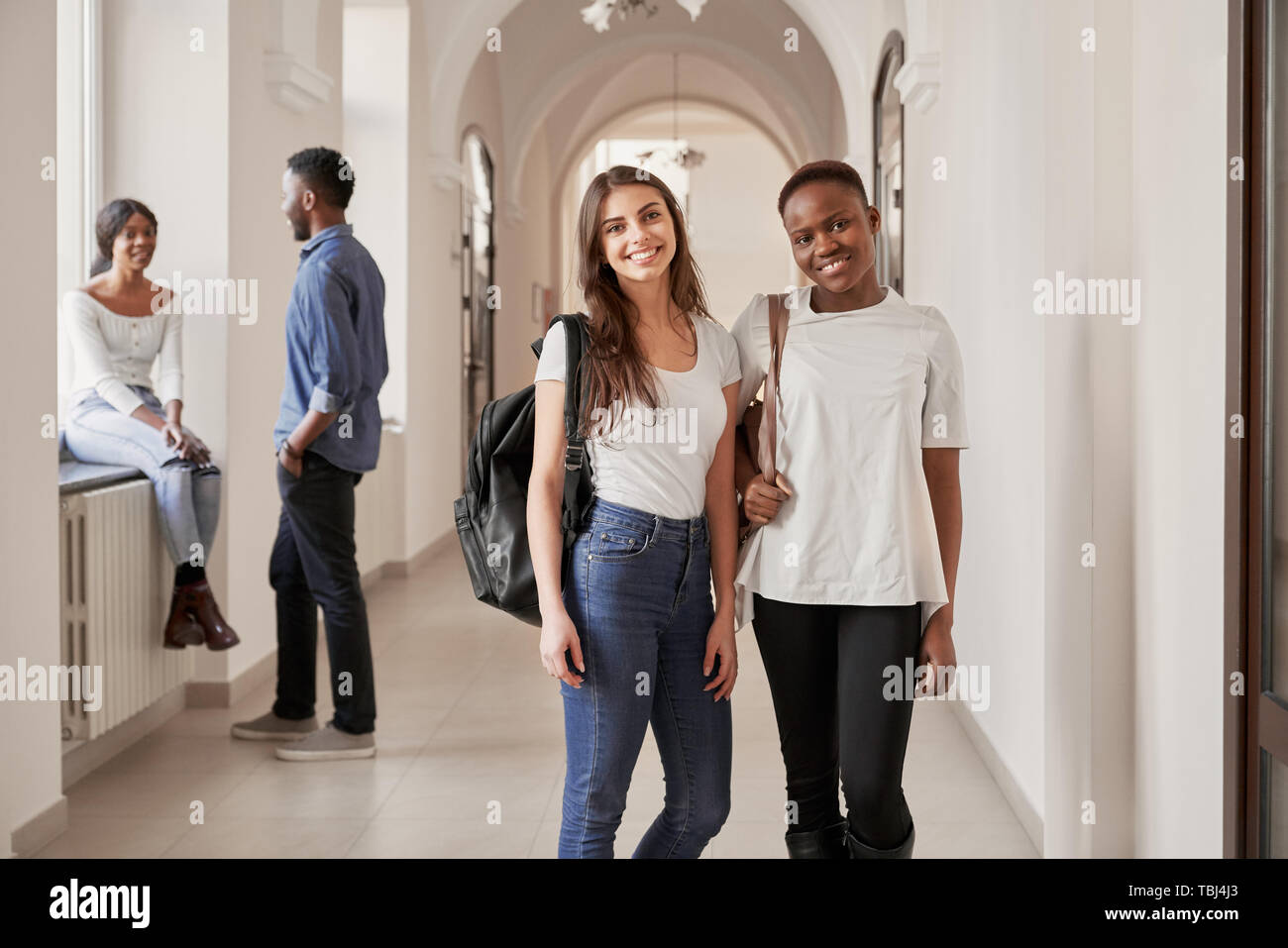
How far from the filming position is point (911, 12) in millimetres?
5176

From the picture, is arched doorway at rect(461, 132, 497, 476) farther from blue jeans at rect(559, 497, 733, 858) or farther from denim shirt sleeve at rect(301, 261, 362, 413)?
blue jeans at rect(559, 497, 733, 858)

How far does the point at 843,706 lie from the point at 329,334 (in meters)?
2.29

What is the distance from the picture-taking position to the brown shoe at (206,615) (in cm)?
423

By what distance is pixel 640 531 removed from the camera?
2.03 metres

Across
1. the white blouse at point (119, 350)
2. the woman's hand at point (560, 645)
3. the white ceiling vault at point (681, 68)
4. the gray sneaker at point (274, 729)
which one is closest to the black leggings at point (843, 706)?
the woman's hand at point (560, 645)

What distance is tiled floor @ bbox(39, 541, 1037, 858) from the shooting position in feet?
10.9

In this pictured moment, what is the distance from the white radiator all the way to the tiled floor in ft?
0.71

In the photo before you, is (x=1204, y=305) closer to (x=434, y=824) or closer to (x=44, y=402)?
(x=434, y=824)

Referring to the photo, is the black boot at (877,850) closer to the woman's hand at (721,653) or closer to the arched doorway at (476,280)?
the woman's hand at (721,653)

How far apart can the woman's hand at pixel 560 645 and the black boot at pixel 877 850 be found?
2.11 ft

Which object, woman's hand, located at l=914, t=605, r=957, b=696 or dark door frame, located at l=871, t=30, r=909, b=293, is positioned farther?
dark door frame, located at l=871, t=30, r=909, b=293

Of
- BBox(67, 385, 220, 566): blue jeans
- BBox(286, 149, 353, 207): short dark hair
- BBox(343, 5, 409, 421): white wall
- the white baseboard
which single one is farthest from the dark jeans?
BBox(343, 5, 409, 421): white wall

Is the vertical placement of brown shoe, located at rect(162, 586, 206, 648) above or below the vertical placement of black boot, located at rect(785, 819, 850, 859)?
above
